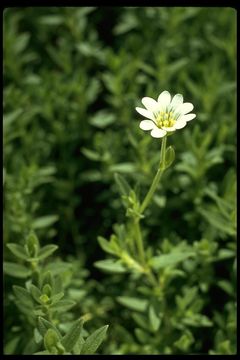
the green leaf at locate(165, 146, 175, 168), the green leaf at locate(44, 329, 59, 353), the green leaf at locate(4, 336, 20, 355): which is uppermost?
the green leaf at locate(165, 146, 175, 168)

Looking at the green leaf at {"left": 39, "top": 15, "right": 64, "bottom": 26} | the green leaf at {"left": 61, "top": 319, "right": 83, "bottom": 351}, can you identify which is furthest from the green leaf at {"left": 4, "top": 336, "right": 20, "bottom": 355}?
the green leaf at {"left": 39, "top": 15, "right": 64, "bottom": 26}

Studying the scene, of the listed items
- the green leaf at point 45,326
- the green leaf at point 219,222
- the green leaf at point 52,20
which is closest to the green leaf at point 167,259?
the green leaf at point 219,222

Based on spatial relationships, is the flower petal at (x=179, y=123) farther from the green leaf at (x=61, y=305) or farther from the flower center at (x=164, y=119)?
the green leaf at (x=61, y=305)

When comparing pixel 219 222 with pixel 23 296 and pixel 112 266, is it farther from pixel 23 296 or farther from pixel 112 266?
pixel 23 296

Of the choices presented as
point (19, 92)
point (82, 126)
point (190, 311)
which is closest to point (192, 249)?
point (190, 311)

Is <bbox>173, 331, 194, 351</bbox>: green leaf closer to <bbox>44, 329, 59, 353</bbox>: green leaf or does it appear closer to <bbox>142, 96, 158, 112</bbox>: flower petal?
<bbox>44, 329, 59, 353</bbox>: green leaf

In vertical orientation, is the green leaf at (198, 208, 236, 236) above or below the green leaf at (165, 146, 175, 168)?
below

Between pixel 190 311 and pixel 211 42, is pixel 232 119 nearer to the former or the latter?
pixel 211 42
